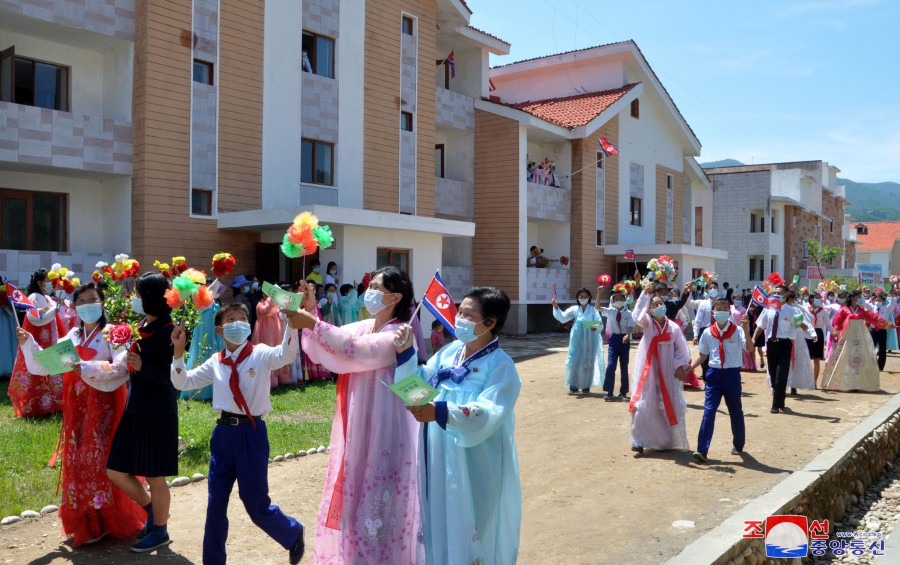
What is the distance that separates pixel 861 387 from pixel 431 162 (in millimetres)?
12445

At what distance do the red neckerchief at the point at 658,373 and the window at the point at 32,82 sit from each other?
12.7 meters

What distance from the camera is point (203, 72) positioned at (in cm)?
1634

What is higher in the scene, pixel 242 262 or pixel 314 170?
pixel 314 170

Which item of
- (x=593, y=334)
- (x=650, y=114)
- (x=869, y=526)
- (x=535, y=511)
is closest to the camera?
(x=535, y=511)

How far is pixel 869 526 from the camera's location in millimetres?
8047

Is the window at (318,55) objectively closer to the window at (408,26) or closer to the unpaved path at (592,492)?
the window at (408,26)

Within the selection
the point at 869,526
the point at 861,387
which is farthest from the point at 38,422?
the point at 861,387

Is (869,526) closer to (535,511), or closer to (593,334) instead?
(535,511)

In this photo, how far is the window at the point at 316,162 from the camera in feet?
60.5

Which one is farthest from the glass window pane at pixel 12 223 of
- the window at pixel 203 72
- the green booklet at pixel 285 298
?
the green booklet at pixel 285 298

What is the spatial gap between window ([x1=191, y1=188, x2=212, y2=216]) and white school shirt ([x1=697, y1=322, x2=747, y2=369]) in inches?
449

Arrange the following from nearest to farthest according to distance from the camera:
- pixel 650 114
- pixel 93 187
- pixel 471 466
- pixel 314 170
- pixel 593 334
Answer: pixel 471 466
pixel 593 334
pixel 93 187
pixel 314 170
pixel 650 114

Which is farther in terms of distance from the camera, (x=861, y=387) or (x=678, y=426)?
(x=861, y=387)

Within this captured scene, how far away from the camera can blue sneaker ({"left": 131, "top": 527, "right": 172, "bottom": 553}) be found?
206 inches
